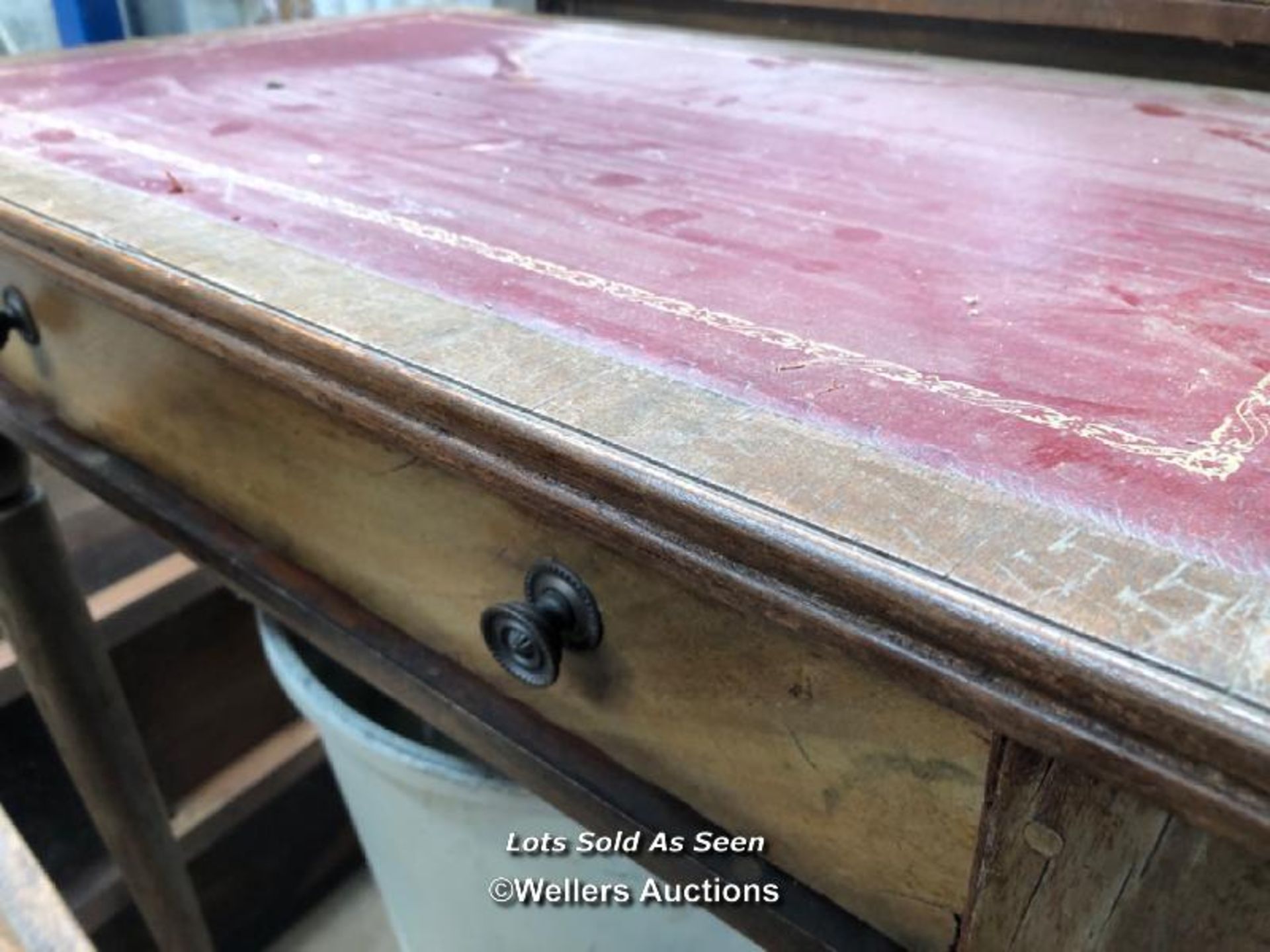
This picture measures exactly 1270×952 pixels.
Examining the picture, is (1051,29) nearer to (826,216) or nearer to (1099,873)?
(826,216)

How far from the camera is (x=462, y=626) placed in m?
0.45

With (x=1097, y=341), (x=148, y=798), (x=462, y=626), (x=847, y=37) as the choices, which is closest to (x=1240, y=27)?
(x=847, y=37)

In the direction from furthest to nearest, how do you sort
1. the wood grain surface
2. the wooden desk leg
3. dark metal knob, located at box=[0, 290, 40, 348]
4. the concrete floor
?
the concrete floor < the wooden desk leg < dark metal knob, located at box=[0, 290, 40, 348] < the wood grain surface

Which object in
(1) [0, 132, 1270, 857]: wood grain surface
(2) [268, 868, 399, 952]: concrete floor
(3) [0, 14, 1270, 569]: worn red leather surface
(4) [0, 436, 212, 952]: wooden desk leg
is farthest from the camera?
(2) [268, 868, 399, 952]: concrete floor

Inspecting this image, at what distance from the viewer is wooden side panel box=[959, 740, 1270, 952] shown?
26cm

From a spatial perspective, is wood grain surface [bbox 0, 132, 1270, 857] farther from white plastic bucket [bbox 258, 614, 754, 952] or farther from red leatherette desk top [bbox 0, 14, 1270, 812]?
white plastic bucket [bbox 258, 614, 754, 952]

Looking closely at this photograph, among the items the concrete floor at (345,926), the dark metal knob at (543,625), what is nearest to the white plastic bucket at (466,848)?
the dark metal knob at (543,625)

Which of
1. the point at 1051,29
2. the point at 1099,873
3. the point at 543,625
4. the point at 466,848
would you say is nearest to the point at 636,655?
the point at 543,625

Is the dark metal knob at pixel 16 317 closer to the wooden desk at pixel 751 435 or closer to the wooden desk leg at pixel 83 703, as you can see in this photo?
the wooden desk at pixel 751 435

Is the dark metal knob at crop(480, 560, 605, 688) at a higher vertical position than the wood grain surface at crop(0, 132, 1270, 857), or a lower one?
lower

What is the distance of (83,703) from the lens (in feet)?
2.53

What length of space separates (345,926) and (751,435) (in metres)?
1.03

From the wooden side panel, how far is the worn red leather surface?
2.6 inches

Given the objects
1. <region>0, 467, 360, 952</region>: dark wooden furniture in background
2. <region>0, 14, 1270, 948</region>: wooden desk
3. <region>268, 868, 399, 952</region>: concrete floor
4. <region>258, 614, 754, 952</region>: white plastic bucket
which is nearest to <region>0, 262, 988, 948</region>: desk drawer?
<region>0, 14, 1270, 948</region>: wooden desk
